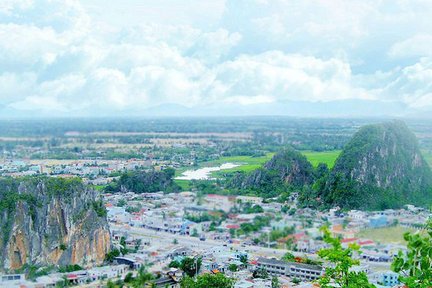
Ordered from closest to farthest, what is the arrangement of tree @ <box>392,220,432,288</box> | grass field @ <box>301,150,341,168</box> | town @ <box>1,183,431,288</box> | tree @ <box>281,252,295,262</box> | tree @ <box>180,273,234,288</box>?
1. tree @ <box>392,220,432,288</box>
2. tree @ <box>180,273,234,288</box>
3. town @ <box>1,183,431,288</box>
4. tree @ <box>281,252,295,262</box>
5. grass field @ <box>301,150,341,168</box>

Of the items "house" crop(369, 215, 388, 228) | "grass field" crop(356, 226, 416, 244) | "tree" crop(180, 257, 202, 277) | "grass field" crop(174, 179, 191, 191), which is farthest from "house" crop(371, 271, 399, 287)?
"grass field" crop(174, 179, 191, 191)

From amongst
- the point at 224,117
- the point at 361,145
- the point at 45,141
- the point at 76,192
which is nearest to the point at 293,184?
the point at 361,145

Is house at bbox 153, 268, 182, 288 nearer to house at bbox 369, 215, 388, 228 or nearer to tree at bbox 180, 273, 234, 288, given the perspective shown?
tree at bbox 180, 273, 234, 288

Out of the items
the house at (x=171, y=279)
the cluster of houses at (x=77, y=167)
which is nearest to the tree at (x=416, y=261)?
the house at (x=171, y=279)

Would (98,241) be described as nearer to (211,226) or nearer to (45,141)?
(211,226)

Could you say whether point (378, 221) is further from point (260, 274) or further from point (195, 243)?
point (195, 243)
